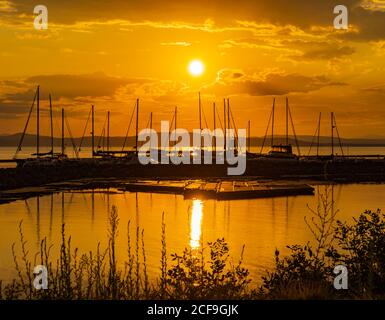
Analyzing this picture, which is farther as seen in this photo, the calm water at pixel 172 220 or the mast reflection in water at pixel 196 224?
the mast reflection in water at pixel 196 224

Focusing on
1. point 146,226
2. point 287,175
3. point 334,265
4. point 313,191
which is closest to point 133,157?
point 287,175

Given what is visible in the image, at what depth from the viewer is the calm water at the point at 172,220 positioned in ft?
94.4

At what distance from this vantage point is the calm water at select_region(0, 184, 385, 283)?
28.8 meters

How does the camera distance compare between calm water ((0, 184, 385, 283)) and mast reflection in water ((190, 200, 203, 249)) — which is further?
mast reflection in water ((190, 200, 203, 249))

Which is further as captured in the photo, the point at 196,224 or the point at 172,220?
the point at 172,220

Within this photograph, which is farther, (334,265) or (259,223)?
(259,223)

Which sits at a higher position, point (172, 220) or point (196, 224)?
point (172, 220)

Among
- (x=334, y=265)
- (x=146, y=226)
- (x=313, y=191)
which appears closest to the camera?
(x=334, y=265)

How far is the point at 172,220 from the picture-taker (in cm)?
4103
